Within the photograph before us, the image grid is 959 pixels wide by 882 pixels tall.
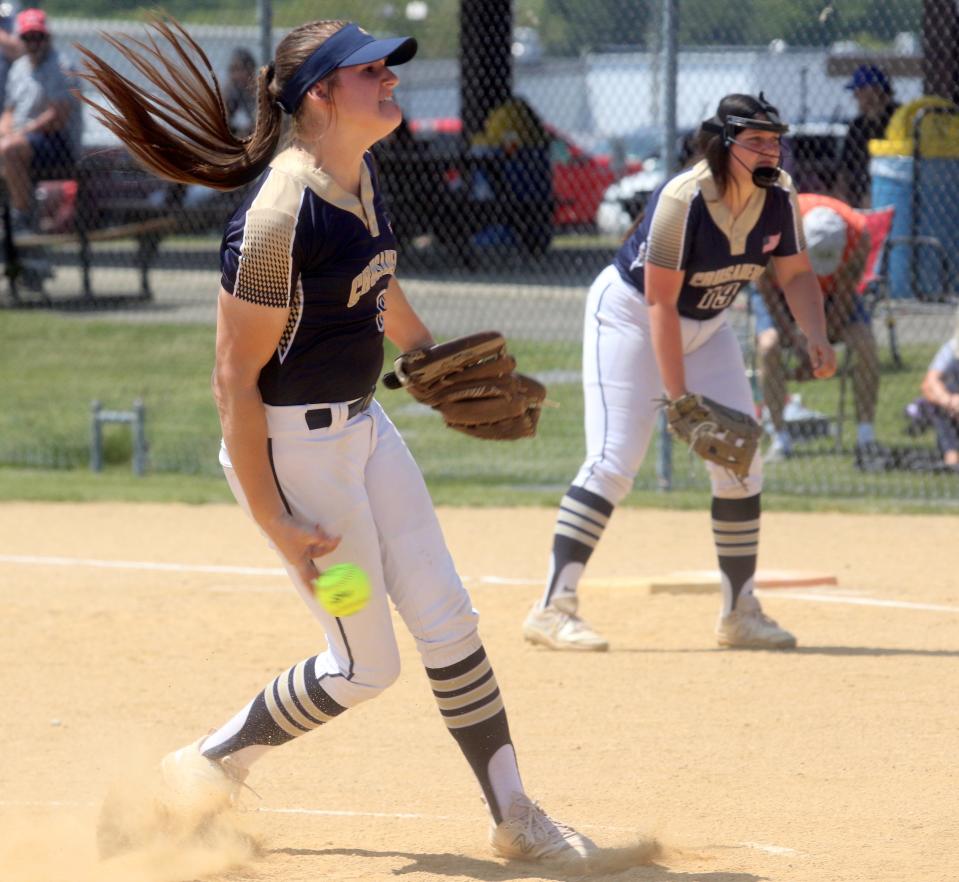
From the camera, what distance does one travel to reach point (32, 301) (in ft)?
44.3

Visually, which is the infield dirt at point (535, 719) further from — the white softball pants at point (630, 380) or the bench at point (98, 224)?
the bench at point (98, 224)

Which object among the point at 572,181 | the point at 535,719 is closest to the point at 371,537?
the point at 535,719

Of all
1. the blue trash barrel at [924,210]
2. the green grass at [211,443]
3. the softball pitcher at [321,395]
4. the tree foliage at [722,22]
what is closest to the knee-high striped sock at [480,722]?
the softball pitcher at [321,395]

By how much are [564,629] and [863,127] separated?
549 centimetres

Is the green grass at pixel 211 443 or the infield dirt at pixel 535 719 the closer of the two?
the infield dirt at pixel 535 719

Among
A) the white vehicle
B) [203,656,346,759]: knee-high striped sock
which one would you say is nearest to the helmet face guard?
[203,656,346,759]: knee-high striped sock

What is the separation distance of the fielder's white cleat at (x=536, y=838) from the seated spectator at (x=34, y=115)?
346 inches

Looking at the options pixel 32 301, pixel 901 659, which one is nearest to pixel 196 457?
pixel 32 301

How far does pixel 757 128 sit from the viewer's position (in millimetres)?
5273

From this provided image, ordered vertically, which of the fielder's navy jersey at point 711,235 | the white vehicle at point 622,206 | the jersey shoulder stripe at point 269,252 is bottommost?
the white vehicle at point 622,206

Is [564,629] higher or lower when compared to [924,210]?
lower

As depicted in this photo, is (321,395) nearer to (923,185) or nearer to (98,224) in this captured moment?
(923,185)

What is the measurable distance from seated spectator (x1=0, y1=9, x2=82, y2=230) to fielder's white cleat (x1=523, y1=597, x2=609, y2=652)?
697cm

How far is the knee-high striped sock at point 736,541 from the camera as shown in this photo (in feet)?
19.1
